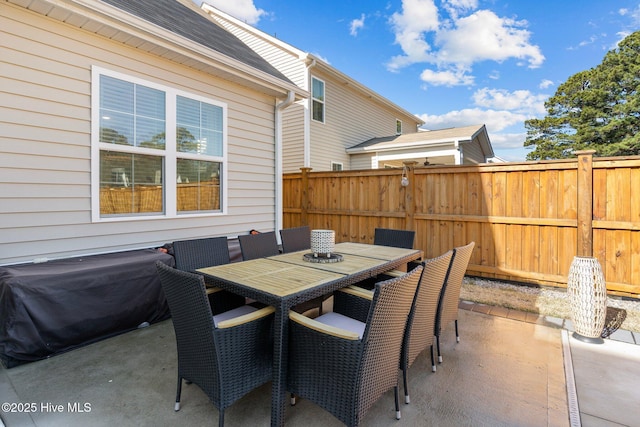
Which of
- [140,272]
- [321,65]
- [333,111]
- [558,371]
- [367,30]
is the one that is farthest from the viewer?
[367,30]

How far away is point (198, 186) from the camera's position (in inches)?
176

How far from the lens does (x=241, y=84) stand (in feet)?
16.0

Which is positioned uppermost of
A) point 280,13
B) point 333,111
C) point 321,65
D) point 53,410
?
point 280,13

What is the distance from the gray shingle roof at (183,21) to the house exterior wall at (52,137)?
422 mm

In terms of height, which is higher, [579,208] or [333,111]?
[333,111]

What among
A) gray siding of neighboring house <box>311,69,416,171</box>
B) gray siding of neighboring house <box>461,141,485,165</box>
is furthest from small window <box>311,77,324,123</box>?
gray siding of neighboring house <box>461,141,485,165</box>

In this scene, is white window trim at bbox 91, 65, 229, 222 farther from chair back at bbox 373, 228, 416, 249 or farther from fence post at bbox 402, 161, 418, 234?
fence post at bbox 402, 161, 418, 234

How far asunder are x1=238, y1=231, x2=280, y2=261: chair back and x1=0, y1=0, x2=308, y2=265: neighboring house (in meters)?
1.30

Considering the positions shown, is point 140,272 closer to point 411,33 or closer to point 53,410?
point 53,410

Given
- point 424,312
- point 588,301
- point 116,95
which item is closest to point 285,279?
point 424,312

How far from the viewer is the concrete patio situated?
1.93 m

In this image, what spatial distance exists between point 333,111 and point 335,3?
13.6 ft

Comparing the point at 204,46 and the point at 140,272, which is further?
the point at 204,46

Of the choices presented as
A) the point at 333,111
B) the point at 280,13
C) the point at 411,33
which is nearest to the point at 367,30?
the point at 411,33
